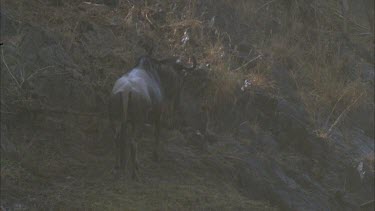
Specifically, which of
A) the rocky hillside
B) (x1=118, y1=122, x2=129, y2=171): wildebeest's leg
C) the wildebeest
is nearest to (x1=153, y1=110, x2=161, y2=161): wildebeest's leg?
the wildebeest

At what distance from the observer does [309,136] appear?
39.0 ft

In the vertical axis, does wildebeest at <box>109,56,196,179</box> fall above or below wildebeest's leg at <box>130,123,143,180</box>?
above

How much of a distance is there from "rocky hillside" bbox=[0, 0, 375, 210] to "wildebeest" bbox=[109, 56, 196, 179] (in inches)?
12.0

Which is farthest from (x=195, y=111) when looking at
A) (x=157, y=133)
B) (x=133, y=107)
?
(x=133, y=107)

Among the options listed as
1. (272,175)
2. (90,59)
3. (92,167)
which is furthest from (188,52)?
(92,167)

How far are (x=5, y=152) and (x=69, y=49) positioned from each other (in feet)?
8.71

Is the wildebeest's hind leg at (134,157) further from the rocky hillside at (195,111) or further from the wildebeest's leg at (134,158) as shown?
the rocky hillside at (195,111)

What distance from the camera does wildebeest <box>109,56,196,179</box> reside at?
339 inches

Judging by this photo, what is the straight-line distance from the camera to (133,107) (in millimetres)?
8602

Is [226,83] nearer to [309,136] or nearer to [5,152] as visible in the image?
[309,136]

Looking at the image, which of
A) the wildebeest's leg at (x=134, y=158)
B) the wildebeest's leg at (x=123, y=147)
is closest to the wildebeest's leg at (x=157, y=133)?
the wildebeest's leg at (x=134, y=158)

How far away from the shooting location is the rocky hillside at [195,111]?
872 cm

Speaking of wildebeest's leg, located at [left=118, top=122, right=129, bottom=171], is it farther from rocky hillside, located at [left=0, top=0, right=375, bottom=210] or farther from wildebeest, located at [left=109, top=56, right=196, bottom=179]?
rocky hillside, located at [left=0, top=0, right=375, bottom=210]

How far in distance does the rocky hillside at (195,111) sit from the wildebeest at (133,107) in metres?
0.30
